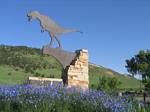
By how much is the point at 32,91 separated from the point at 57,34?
833 cm

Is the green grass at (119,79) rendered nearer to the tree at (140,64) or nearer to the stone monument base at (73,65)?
the tree at (140,64)

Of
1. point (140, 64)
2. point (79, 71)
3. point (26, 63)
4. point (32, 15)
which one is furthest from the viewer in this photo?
point (26, 63)

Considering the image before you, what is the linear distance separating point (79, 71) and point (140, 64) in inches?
1340

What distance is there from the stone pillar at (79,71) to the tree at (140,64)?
31116 mm

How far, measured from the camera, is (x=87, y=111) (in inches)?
390

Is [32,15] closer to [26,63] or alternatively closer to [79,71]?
[79,71]

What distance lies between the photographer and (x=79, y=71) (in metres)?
19.8

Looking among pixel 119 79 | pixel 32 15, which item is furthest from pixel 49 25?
pixel 119 79

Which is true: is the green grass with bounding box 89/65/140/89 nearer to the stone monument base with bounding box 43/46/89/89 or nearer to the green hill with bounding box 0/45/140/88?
the green hill with bounding box 0/45/140/88

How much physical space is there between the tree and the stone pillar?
31.1 metres

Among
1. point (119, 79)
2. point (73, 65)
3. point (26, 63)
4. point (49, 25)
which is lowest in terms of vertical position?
point (73, 65)

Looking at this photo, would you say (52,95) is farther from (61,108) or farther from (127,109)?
(127,109)

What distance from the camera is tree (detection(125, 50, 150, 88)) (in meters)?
51.2

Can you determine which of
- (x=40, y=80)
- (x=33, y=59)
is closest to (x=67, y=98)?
(x=40, y=80)
